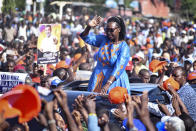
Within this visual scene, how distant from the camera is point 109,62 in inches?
271

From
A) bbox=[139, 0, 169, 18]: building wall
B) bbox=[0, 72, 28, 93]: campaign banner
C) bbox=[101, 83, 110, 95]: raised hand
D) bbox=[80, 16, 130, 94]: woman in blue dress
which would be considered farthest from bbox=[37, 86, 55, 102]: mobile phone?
bbox=[139, 0, 169, 18]: building wall

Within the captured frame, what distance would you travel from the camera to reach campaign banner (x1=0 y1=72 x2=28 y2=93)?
23.1 ft

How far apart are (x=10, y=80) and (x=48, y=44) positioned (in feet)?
10.9

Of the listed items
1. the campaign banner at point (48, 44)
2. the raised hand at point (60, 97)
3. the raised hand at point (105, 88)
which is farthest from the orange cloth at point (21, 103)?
the campaign banner at point (48, 44)

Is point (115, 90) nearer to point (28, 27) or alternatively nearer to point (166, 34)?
point (28, 27)

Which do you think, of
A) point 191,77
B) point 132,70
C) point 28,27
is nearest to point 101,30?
point 28,27

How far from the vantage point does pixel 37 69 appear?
368 inches

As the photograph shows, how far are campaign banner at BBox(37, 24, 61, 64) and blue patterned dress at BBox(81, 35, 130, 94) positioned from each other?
120 inches

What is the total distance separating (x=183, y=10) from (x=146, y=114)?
43.4 metres

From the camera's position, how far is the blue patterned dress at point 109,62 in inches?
266

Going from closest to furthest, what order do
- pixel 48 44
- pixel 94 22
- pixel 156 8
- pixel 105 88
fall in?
pixel 105 88 → pixel 94 22 → pixel 48 44 → pixel 156 8

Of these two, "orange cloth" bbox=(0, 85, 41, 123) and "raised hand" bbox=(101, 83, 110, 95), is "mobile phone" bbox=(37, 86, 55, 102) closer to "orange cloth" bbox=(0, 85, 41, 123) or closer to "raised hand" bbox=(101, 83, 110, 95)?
"orange cloth" bbox=(0, 85, 41, 123)

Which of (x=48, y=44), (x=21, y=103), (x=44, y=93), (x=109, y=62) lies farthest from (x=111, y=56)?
(x=48, y=44)

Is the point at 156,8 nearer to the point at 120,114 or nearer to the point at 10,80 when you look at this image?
the point at 10,80
